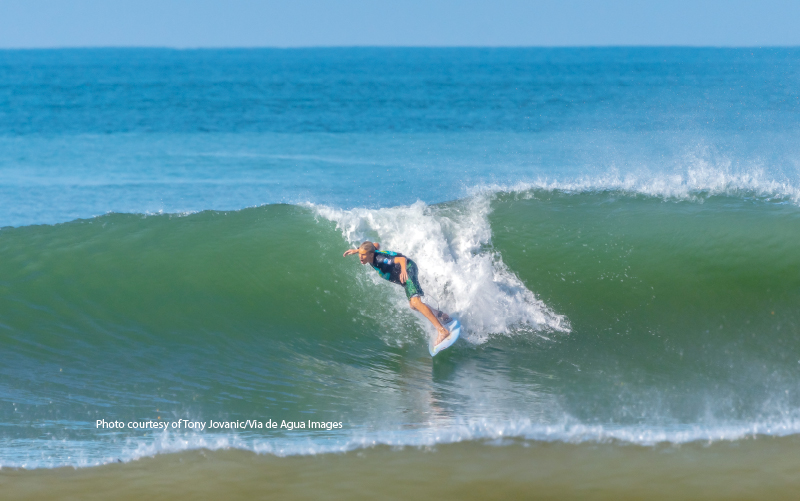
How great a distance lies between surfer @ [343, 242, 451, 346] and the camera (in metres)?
6.91

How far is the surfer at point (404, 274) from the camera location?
691 cm

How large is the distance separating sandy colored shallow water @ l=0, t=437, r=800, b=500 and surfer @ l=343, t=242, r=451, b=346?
2107 mm

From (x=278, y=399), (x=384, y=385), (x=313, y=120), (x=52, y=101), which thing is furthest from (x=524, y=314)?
(x=52, y=101)

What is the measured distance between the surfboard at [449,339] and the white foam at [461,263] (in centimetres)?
38

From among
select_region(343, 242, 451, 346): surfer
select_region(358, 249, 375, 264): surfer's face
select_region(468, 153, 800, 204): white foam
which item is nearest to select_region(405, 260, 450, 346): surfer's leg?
select_region(343, 242, 451, 346): surfer

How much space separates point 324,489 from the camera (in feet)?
14.8

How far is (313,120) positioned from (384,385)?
948 inches

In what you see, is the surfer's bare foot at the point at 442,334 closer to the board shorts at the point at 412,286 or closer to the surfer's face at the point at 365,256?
the board shorts at the point at 412,286

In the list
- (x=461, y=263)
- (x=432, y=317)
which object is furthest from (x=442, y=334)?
(x=461, y=263)

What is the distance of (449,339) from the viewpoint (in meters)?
6.88

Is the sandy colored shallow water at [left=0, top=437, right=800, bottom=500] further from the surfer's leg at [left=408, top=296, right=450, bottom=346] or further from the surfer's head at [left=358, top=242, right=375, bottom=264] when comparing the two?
the surfer's head at [left=358, top=242, right=375, bottom=264]

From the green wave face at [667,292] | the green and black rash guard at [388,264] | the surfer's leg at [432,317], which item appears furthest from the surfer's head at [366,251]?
the green wave face at [667,292]

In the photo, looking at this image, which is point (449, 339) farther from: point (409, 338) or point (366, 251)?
point (366, 251)

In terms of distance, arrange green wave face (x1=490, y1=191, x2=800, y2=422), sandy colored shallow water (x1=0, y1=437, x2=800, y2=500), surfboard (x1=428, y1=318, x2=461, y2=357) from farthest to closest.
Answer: surfboard (x1=428, y1=318, x2=461, y2=357)
green wave face (x1=490, y1=191, x2=800, y2=422)
sandy colored shallow water (x1=0, y1=437, x2=800, y2=500)
